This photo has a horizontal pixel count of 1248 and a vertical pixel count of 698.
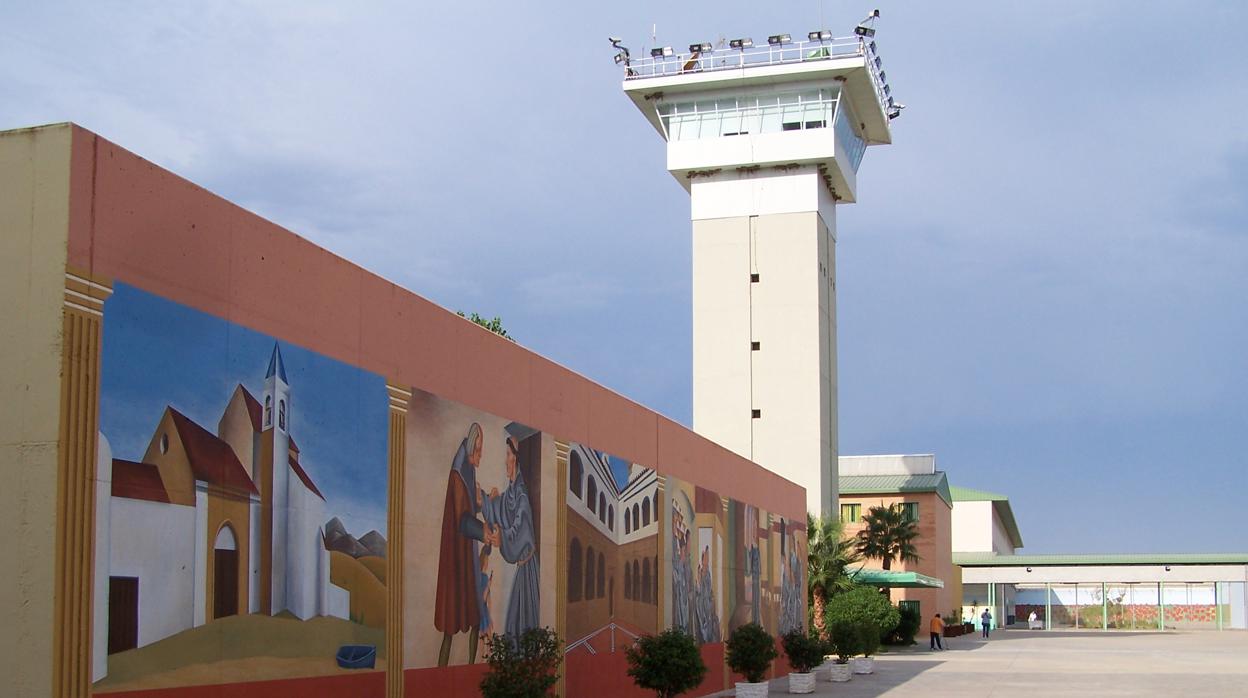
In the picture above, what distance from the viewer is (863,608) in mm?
53844

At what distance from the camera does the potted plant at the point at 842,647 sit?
39.1 m

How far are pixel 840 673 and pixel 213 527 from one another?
28.2m

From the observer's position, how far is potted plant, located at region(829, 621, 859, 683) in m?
39.1

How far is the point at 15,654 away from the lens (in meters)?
11.6

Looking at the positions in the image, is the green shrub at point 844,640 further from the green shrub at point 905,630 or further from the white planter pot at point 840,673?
the green shrub at point 905,630

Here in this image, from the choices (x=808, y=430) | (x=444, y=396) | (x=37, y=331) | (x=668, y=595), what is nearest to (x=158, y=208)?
(x=37, y=331)

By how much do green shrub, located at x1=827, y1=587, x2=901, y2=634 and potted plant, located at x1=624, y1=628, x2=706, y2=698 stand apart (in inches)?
1055

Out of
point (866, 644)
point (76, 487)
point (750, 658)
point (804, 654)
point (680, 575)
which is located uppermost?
point (76, 487)

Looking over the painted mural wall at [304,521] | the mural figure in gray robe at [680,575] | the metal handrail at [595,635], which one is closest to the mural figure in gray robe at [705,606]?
the mural figure in gray robe at [680,575]

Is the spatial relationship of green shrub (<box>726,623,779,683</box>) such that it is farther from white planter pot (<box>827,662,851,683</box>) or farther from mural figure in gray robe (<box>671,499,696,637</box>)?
white planter pot (<box>827,662,851,683</box>)

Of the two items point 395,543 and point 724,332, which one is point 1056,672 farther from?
point 395,543

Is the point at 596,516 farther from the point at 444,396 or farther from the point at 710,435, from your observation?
the point at 710,435

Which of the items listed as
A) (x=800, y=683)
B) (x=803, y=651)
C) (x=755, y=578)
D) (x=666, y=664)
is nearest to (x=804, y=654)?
(x=803, y=651)

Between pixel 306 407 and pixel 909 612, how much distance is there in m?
52.6
